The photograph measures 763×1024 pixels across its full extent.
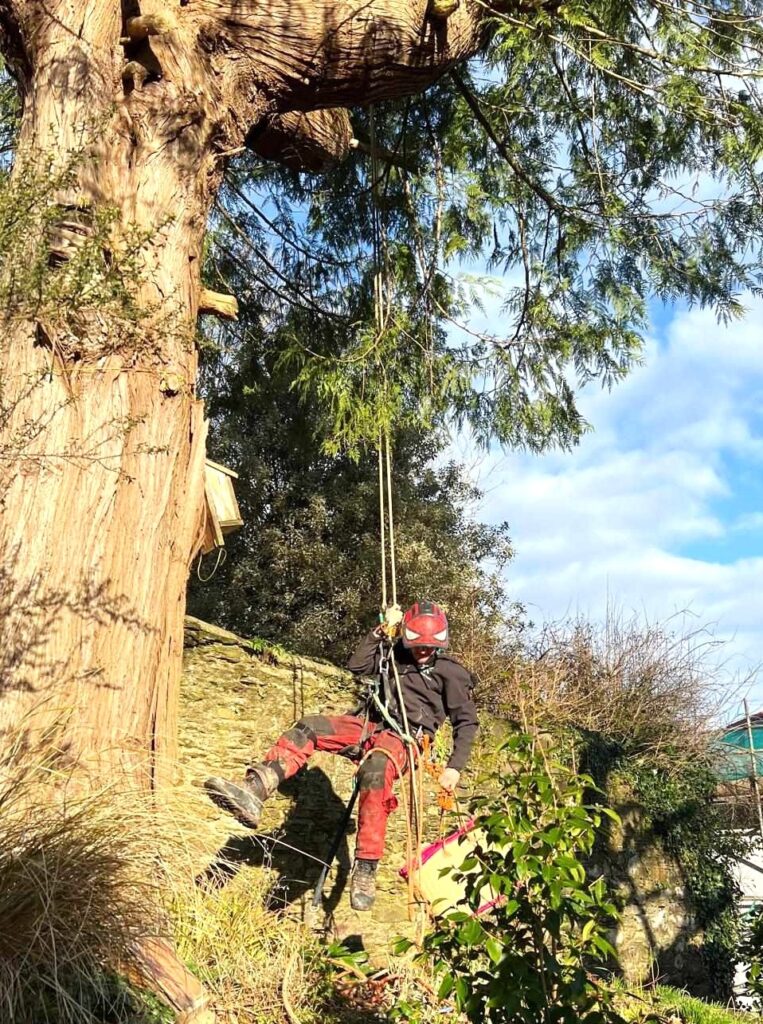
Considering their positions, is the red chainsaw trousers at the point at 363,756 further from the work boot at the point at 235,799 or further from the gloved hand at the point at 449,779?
the work boot at the point at 235,799

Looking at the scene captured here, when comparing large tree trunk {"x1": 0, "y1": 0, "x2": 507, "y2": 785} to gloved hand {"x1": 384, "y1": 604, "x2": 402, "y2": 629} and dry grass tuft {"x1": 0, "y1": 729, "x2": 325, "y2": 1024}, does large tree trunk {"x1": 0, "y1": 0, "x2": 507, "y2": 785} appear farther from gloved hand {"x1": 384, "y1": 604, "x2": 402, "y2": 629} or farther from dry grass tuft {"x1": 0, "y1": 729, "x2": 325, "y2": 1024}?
gloved hand {"x1": 384, "y1": 604, "x2": 402, "y2": 629}

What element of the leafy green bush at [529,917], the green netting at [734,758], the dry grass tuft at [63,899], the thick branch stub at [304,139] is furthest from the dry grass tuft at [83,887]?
the green netting at [734,758]

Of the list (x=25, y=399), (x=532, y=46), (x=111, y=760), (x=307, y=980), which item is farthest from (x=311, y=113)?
(x=307, y=980)

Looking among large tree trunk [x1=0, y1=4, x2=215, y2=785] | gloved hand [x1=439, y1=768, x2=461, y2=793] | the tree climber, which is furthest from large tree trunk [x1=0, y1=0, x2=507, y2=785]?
gloved hand [x1=439, y1=768, x2=461, y2=793]

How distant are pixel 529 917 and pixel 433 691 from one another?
9.01ft

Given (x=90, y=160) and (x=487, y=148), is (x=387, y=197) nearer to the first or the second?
(x=487, y=148)

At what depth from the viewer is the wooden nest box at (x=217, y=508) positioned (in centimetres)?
509

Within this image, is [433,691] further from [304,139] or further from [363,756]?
[304,139]

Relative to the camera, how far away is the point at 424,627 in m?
5.64

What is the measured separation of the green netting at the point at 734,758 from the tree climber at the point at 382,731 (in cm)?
692

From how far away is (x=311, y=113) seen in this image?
5992 millimetres

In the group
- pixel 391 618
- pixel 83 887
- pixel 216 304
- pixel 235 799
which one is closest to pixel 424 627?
pixel 391 618

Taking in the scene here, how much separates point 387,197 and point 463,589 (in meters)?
6.29

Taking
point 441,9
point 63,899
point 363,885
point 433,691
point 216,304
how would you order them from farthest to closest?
point 433,691, point 441,9, point 216,304, point 363,885, point 63,899
